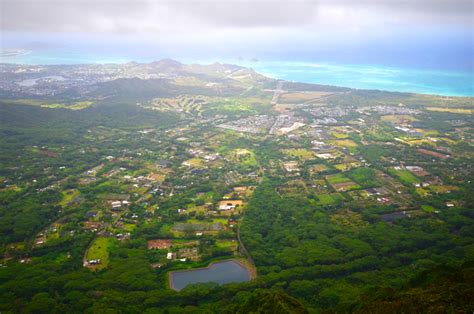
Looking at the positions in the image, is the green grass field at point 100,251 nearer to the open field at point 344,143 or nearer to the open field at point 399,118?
the open field at point 344,143

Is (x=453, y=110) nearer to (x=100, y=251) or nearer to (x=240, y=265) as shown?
(x=240, y=265)

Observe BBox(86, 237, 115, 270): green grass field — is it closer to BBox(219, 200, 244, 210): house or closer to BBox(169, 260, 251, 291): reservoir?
BBox(169, 260, 251, 291): reservoir

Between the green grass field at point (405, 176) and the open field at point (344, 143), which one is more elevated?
the open field at point (344, 143)

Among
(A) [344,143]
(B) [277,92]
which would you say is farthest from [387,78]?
(A) [344,143]

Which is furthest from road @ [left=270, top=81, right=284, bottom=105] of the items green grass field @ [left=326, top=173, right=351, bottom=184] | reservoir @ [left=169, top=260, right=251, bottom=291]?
reservoir @ [left=169, top=260, right=251, bottom=291]

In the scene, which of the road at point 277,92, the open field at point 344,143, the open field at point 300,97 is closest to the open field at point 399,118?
the open field at point 344,143
